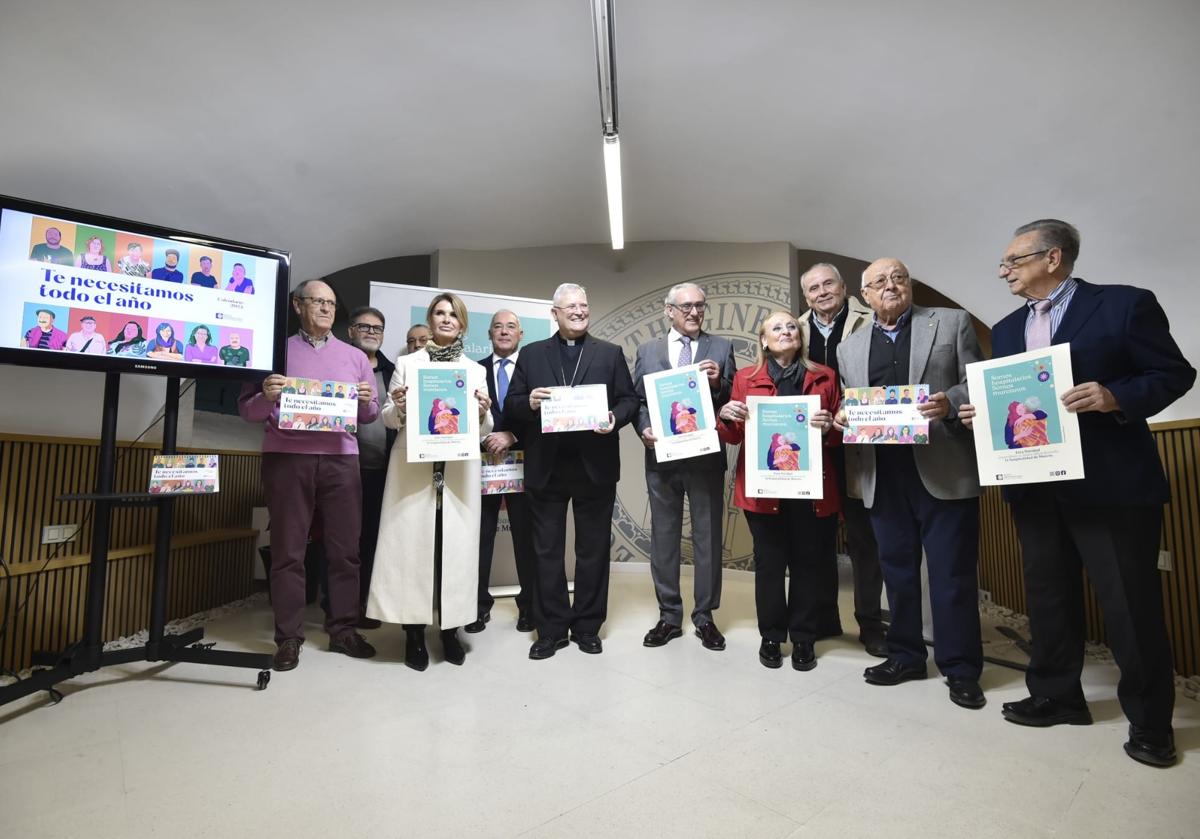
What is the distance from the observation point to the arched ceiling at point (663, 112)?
2344 mm

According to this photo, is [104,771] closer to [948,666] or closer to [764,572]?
[764,572]

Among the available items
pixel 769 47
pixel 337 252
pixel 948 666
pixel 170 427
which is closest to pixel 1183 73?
pixel 769 47

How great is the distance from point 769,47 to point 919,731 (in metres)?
3.04

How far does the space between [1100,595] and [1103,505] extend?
0.93 ft

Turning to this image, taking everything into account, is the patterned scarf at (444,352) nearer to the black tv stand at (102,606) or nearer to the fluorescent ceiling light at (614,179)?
the black tv stand at (102,606)

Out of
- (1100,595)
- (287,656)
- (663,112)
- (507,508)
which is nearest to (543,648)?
(507,508)

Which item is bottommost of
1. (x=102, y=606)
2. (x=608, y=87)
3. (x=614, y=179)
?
(x=102, y=606)

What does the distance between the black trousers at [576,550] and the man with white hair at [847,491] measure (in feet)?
3.46

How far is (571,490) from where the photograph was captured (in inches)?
101

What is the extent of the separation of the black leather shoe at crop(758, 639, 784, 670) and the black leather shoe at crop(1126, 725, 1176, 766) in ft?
3.51

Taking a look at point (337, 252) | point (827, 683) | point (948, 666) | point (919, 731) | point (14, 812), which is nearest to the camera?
point (14, 812)

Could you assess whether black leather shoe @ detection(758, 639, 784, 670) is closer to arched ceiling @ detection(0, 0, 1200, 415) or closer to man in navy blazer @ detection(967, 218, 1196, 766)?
man in navy blazer @ detection(967, 218, 1196, 766)

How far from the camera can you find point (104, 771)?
5.02 ft

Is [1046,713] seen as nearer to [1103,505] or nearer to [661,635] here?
[1103,505]
